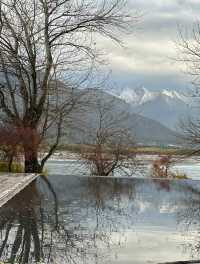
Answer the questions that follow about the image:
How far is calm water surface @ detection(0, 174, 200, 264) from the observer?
24.8ft

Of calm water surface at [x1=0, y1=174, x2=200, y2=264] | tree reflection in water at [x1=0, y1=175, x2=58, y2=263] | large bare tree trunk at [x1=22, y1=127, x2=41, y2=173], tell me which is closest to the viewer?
tree reflection in water at [x1=0, y1=175, x2=58, y2=263]

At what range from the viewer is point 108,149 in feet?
84.6

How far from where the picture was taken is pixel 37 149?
24.5 meters

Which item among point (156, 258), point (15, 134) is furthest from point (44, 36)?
point (156, 258)

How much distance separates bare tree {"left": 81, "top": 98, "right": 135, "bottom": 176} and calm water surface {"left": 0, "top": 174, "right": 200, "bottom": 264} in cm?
867

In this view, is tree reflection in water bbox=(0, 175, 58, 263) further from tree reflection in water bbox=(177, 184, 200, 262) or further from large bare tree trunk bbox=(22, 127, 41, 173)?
large bare tree trunk bbox=(22, 127, 41, 173)

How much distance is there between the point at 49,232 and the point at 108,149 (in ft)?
→ 54.5

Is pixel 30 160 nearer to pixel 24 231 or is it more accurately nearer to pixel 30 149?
pixel 30 149

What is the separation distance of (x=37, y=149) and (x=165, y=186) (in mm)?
6873

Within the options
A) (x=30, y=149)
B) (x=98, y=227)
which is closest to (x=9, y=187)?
(x=98, y=227)

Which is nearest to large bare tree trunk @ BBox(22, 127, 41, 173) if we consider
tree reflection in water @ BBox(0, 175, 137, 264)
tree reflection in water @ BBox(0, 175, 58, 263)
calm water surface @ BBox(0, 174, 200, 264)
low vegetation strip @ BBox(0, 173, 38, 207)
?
low vegetation strip @ BBox(0, 173, 38, 207)

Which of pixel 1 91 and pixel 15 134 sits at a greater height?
pixel 1 91

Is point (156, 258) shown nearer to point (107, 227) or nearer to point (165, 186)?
point (107, 227)

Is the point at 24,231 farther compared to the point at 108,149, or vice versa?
the point at 108,149
